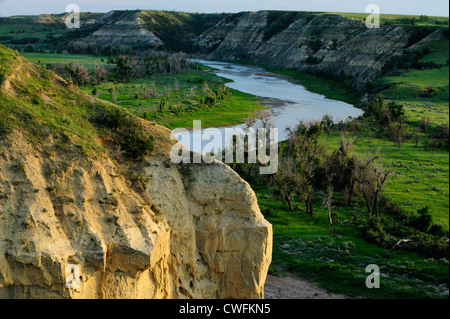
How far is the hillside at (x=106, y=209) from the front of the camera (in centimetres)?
1190

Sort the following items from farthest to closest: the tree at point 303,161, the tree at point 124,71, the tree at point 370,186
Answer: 1. the tree at point 124,71
2. the tree at point 303,161
3. the tree at point 370,186

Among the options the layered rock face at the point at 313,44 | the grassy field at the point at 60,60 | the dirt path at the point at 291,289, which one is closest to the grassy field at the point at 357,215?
the dirt path at the point at 291,289

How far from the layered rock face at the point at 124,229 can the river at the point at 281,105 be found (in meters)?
35.2

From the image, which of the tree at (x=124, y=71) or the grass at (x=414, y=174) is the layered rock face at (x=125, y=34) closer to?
the tree at (x=124, y=71)

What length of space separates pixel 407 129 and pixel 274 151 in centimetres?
2333

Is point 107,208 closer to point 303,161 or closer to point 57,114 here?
point 57,114

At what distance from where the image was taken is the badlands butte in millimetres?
11906

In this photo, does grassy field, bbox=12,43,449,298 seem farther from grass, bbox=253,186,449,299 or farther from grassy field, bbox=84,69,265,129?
grassy field, bbox=84,69,265,129

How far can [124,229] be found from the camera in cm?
1284

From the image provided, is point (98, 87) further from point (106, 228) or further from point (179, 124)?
point (106, 228)

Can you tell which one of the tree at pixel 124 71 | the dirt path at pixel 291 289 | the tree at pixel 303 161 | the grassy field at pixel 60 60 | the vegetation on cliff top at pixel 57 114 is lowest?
the dirt path at pixel 291 289

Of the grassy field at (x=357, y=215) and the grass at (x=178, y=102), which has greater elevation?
the grass at (x=178, y=102)

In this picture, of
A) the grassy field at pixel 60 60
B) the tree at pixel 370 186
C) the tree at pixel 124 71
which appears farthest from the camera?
the grassy field at pixel 60 60

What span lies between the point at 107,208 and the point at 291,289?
48.7 feet
